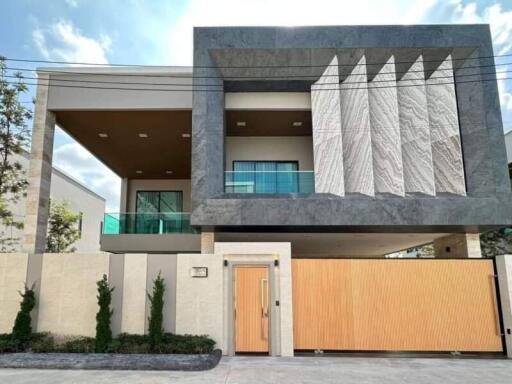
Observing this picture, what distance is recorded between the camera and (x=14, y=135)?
11.5 m

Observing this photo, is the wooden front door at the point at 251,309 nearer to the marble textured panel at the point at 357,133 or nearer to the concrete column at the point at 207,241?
the concrete column at the point at 207,241

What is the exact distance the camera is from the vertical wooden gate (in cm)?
798

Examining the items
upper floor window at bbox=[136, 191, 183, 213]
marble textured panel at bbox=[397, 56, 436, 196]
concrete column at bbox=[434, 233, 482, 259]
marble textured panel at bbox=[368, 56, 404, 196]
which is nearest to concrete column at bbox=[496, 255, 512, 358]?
concrete column at bbox=[434, 233, 482, 259]

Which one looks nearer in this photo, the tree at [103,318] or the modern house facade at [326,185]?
the tree at [103,318]

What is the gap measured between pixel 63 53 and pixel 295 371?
11.2m

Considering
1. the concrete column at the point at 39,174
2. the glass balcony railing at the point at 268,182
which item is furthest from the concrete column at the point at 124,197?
the glass balcony railing at the point at 268,182

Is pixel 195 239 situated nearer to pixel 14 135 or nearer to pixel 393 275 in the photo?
pixel 14 135

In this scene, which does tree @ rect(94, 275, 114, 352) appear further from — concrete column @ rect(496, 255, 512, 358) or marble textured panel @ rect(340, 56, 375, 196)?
concrete column @ rect(496, 255, 512, 358)

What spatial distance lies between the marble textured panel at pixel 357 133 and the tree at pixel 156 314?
5.73m

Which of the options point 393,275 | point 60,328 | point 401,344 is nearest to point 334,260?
point 393,275

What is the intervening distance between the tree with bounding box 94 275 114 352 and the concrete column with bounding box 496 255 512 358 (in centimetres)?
824

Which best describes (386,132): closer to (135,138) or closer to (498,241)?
(135,138)

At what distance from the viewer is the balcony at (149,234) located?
14.1 meters

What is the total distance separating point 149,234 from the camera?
14.3 metres
